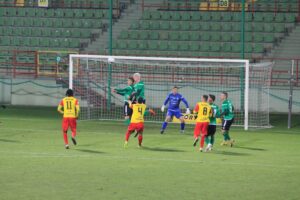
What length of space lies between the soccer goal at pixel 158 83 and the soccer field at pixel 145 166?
3.70 meters

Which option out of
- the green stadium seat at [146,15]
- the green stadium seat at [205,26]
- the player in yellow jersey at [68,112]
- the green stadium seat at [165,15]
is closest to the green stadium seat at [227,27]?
the green stadium seat at [205,26]

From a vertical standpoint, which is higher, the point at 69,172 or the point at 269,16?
the point at 269,16

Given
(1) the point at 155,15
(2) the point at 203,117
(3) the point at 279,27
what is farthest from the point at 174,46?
(2) the point at 203,117

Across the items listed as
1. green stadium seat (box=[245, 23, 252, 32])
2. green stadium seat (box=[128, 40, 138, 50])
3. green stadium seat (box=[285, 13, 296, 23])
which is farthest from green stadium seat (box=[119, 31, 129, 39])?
green stadium seat (box=[285, 13, 296, 23])

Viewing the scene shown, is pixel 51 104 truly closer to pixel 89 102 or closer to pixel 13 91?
pixel 13 91

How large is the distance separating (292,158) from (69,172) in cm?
656

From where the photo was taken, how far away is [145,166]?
21.2 meters

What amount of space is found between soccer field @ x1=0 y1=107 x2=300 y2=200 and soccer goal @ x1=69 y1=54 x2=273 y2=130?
3.70 metres

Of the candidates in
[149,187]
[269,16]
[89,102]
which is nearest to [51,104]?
[89,102]

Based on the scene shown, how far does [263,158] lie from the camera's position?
914 inches

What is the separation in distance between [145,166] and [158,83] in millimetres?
16115

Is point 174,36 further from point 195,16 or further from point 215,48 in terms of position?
point 215,48

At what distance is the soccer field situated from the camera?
17.6 meters

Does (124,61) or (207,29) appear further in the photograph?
(207,29)
